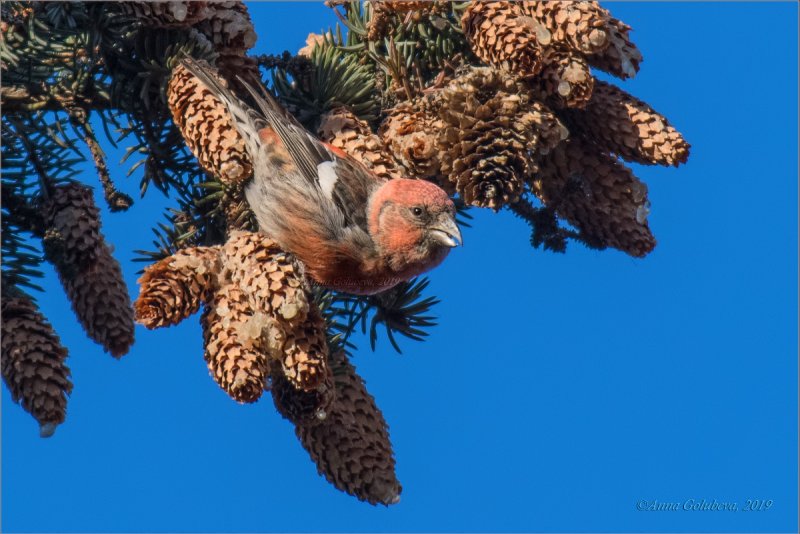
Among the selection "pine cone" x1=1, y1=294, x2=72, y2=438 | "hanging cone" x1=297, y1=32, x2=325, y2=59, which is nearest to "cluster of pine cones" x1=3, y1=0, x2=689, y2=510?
"pine cone" x1=1, y1=294, x2=72, y2=438

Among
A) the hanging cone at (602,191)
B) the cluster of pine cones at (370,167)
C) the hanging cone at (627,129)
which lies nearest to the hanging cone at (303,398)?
the cluster of pine cones at (370,167)

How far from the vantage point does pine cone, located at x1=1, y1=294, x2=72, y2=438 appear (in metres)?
2.06

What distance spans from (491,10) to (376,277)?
2.61ft

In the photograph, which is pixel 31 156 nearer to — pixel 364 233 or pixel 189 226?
pixel 189 226

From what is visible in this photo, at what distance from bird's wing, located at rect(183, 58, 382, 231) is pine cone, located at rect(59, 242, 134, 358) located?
0.62 m

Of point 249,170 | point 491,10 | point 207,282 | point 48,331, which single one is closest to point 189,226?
point 249,170

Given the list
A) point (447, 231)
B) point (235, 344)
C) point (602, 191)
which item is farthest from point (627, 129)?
point (235, 344)

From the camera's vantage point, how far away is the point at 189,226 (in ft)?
9.20

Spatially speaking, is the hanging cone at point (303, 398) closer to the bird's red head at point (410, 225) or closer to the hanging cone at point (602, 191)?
the bird's red head at point (410, 225)

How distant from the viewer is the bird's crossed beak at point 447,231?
286 cm

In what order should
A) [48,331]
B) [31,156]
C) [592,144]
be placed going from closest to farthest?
[48,331], [31,156], [592,144]

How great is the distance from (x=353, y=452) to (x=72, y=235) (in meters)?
0.88

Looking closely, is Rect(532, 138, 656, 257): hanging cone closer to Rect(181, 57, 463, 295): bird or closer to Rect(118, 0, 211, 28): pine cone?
Rect(181, 57, 463, 295): bird

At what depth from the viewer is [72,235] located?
2.35 m
